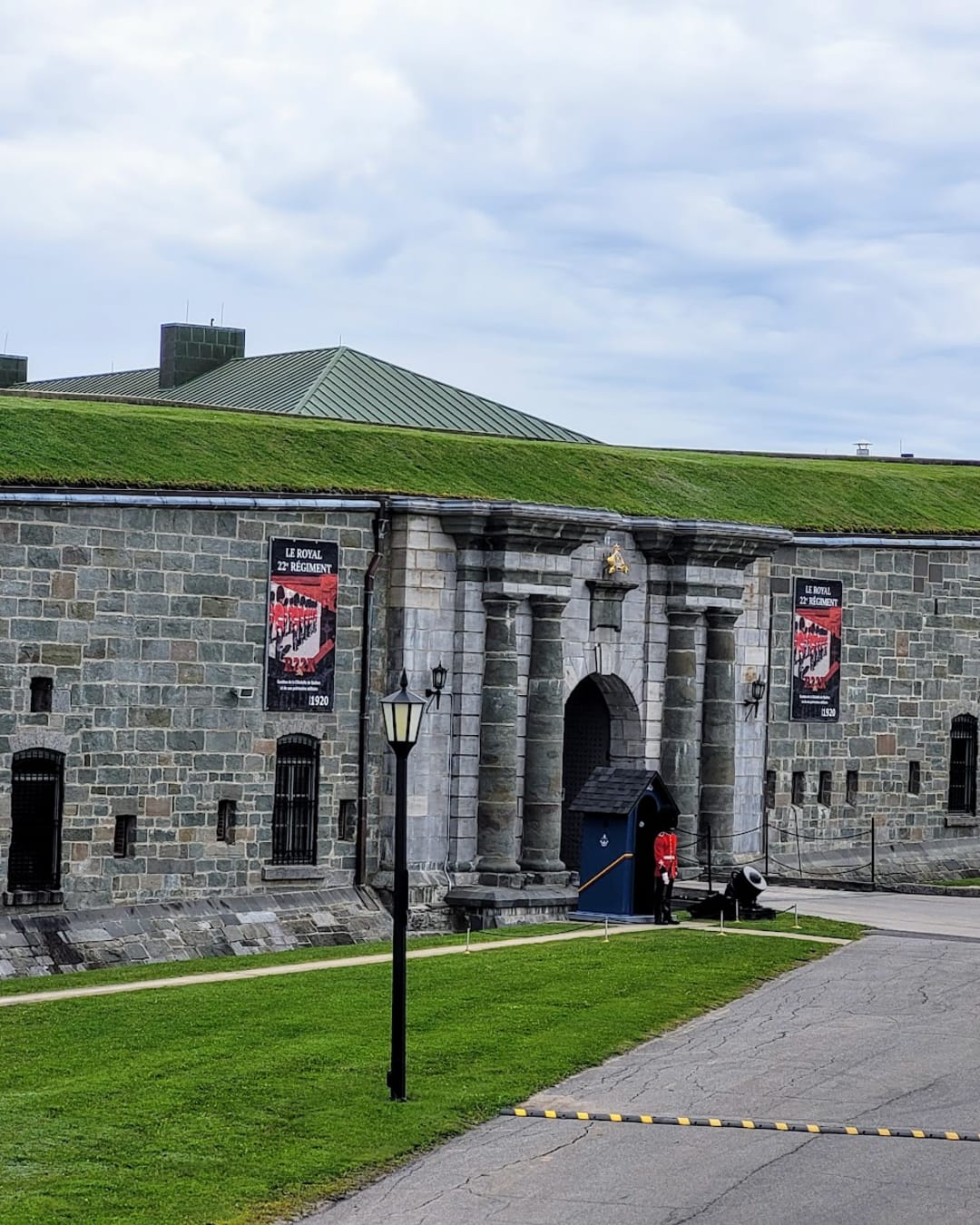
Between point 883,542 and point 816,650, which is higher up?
point 883,542

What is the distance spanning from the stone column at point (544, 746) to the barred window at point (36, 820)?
25.8ft

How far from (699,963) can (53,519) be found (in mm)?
9979

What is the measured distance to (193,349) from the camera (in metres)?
45.8

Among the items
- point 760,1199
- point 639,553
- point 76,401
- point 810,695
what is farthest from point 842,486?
point 760,1199

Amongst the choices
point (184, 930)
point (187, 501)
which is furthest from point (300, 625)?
point (184, 930)

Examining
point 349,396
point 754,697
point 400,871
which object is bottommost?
point 400,871

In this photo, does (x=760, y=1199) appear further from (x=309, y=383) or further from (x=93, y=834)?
(x=309, y=383)

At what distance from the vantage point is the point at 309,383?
3972cm

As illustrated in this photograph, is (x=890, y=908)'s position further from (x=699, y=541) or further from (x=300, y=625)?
(x=300, y=625)

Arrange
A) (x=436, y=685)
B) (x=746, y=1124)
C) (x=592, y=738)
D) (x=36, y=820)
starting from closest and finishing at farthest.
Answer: (x=746, y=1124)
(x=36, y=820)
(x=436, y=685)
(x=592, y=738)

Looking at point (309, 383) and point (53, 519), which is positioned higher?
point (309, 383)

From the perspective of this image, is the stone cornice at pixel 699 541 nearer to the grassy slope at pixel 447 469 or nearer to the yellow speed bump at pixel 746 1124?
the grassy slope at pixel 447 469

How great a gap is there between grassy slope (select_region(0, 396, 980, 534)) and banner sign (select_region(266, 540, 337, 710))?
3.35 feet

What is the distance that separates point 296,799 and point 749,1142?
14863 mm
